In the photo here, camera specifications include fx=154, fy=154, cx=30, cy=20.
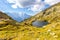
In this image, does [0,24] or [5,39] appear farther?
[0,24]

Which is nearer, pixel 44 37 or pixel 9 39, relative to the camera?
pixel 44 37

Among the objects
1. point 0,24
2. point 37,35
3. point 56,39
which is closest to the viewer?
point 56,39

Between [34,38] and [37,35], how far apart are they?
4.71m

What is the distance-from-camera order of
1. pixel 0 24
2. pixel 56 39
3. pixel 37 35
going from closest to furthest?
pixel 56 39 < pixel 37 35 < pixel 0 24

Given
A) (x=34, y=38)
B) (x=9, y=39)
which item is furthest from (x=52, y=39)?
(x=9, y=39)

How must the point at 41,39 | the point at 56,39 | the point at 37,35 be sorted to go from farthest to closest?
the point at 37,35, the point at 41,39, the point at 56,39

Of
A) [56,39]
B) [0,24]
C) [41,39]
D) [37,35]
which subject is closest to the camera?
[56,39]

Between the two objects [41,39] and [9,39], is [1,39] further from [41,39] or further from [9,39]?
[41,39]

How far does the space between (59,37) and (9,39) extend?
128 ft

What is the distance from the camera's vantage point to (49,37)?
10112 centimetres

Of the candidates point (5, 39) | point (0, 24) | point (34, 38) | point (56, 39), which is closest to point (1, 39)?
point (5, 39)

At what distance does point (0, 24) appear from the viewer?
186750mm

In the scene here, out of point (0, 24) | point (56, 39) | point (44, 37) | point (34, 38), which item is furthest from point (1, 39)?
point (0, 24)

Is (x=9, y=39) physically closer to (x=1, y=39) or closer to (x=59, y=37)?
(x=1, y=39)
